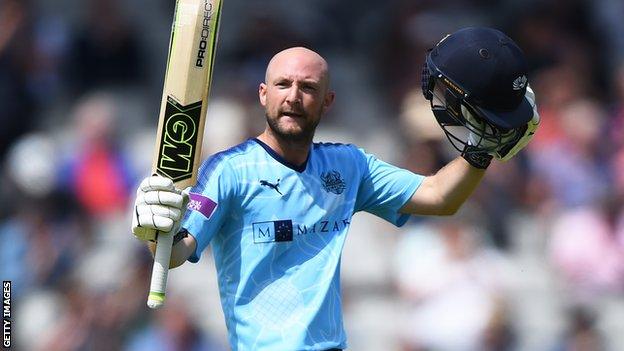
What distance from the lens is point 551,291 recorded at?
29.5 feet

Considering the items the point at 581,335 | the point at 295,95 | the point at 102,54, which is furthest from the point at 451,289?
the point at 295,95

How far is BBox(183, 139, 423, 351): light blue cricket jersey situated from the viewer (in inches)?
191

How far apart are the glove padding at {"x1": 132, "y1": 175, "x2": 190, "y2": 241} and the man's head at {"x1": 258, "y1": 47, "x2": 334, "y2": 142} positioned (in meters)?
0.53

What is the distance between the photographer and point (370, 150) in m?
9.84

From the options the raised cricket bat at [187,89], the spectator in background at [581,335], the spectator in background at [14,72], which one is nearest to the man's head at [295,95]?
the raised cricket bat at [187,89]

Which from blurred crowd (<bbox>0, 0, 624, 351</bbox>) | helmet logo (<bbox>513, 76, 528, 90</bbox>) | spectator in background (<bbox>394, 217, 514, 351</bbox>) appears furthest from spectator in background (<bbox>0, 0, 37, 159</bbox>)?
helmet logo (<bbox>513, 76, 528, 90</bbox>)

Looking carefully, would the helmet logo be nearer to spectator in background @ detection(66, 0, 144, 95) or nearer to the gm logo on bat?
the gm logo on bat

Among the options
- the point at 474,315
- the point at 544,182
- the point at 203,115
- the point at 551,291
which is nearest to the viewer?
the point at 203,115

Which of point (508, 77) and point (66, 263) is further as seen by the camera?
point (66, 263)

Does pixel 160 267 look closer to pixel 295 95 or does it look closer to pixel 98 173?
pixel 295 95

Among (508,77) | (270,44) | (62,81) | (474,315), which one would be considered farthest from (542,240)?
(508,77)

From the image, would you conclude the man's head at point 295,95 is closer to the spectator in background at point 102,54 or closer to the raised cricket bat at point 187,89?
the raised cricket bat at point 187,89

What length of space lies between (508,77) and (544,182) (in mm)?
4739

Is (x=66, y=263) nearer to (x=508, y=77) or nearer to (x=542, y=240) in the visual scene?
(x=542, y=240)
